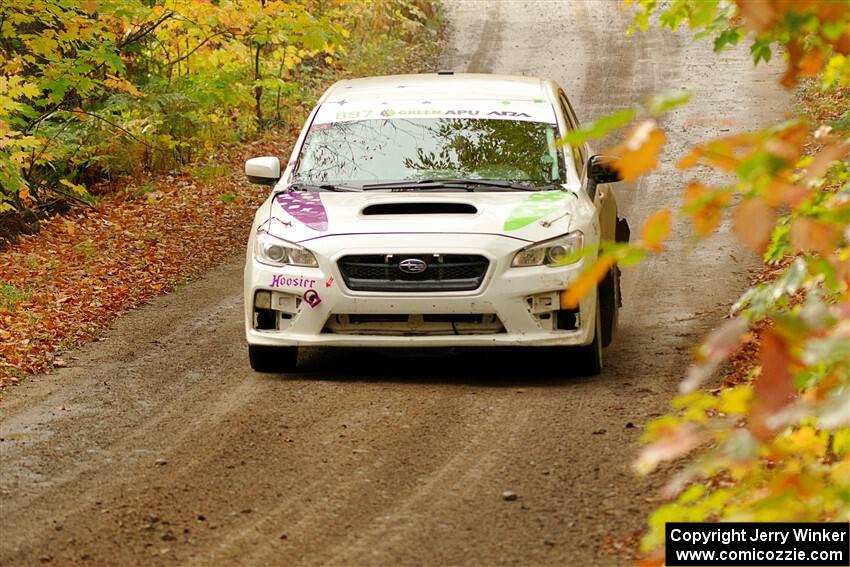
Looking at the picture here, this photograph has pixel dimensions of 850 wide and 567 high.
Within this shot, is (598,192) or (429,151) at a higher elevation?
(429,151)

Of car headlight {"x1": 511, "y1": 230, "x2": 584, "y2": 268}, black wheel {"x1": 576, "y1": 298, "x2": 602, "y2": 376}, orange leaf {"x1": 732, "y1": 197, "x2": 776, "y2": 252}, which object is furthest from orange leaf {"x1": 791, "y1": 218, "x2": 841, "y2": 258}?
black wheel {"x1": 576, "y1": 298, "x2": 602, "y2": 376}

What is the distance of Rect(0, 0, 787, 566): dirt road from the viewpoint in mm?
5457

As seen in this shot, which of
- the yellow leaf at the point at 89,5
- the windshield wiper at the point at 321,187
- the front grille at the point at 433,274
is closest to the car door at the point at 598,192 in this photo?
the front grille at the point at 433,274

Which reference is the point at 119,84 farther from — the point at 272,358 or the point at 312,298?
the point at 312,298

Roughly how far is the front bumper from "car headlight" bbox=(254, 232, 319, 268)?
0.05 m

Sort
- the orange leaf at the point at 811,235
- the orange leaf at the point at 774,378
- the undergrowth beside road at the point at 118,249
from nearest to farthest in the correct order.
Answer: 1. the orange leaf at the point at 774,378
2. the orange leaf at the point at 811,235
3. the undergrowth beside road at the point at 118,249

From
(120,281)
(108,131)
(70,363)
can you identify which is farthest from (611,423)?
(108,131)

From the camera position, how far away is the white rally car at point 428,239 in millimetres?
8047

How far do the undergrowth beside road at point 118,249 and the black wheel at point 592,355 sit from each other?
3892mm

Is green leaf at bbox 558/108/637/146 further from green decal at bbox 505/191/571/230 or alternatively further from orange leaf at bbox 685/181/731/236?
green decal at bbox 505/191/571/230

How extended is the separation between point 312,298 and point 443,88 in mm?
2417

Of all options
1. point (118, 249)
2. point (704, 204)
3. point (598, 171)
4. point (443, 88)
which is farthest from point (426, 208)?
point (118, 249)

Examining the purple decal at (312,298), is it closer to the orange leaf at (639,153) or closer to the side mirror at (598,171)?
the side mirror at (598,171)

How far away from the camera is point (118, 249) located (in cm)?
1398
